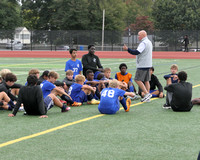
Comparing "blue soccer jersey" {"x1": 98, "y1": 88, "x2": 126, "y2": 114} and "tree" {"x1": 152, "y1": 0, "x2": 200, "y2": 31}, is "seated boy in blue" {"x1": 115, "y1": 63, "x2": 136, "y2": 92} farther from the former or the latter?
"tree" {"x1": 152, "y1": 0, "x2": 200, "y2": 31}

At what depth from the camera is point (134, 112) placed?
10.0 meters

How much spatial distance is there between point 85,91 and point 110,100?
1.96m

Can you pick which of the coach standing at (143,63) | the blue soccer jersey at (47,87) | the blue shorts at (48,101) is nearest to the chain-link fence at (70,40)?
the coach standing at (143,63)

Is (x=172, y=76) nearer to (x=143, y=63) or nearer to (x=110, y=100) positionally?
(x=143, y=63)

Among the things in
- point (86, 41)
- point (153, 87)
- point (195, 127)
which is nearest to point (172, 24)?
point (86, 41)

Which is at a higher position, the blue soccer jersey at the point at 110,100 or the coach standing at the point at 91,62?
the coach standing at the point at 91,62

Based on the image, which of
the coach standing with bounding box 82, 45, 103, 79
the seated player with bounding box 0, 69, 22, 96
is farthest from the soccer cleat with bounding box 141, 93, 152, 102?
the seated player with bounding box 0, 69, 22, 96

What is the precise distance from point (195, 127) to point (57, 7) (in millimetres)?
74807

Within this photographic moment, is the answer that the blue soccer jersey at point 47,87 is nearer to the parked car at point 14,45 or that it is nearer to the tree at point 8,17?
the parked car at point 14,45

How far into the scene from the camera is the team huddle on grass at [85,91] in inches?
362

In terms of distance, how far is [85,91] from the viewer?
37.1ft

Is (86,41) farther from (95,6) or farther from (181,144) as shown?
(181,144)

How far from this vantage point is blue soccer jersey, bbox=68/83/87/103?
11008 mm

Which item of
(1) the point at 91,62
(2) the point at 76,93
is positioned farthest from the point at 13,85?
(1) the point at 91,62
